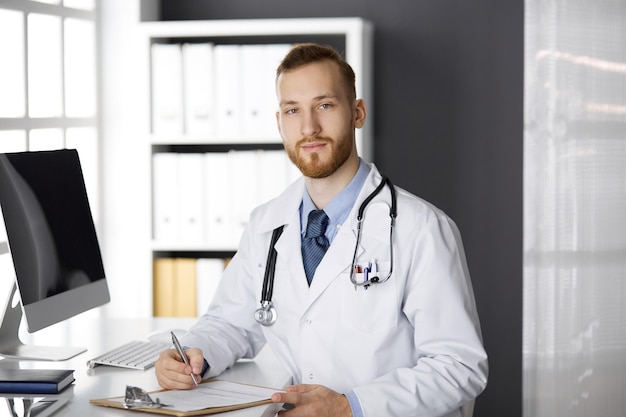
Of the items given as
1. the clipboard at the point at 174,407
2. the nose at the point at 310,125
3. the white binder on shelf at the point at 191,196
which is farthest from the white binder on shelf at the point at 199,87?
the clipboard at the point at 174,407

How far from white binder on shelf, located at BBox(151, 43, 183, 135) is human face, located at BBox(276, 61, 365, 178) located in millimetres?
1318

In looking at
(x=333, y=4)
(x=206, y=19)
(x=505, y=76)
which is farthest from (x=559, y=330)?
(x=206, y=19)

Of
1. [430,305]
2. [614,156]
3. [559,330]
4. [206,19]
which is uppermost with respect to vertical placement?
[206,19]

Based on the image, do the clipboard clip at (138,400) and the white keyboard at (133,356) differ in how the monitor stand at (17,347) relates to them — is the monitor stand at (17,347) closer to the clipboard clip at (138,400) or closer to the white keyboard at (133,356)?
the white keyboard at (133,356)

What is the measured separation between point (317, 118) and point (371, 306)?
464mm

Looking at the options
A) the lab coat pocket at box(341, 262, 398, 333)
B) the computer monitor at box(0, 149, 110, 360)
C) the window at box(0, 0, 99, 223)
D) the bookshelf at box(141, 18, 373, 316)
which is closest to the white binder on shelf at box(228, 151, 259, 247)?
the bookshelf at box(141, 18, 373, 316)

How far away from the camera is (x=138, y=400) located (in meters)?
1.73

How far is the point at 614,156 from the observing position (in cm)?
331

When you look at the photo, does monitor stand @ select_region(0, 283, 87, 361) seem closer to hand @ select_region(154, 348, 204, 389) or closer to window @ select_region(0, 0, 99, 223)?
hand @ select_region(154, 348, 204, 389)

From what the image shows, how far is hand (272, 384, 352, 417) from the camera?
68.8 inches

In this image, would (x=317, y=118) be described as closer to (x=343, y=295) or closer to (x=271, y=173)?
(x=343, y=295)

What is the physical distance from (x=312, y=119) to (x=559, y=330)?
1822mm

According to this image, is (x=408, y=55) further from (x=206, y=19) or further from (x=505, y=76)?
(x=206, y=19)

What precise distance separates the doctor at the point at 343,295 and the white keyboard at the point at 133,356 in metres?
0.14
